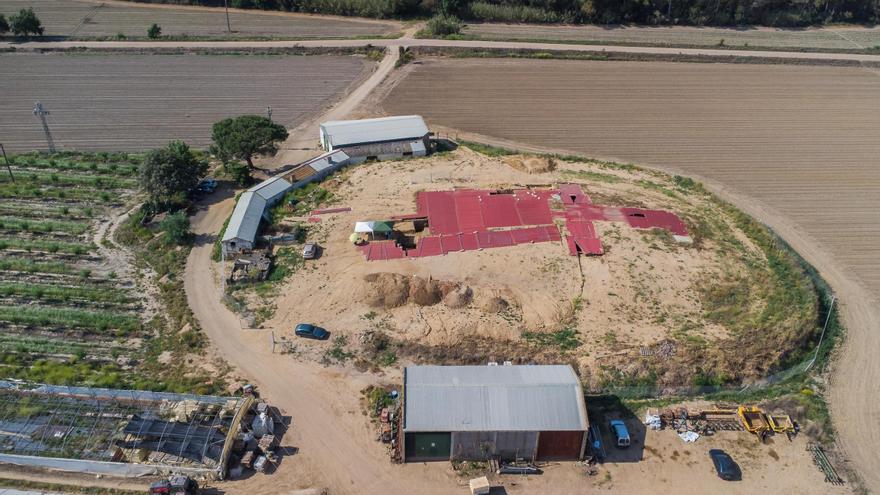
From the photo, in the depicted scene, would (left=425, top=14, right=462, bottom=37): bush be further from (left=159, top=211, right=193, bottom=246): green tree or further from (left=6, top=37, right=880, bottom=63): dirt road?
(left=159, top=211, right=193, bottom=246): green tree

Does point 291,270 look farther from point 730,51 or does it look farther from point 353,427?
point 730,51

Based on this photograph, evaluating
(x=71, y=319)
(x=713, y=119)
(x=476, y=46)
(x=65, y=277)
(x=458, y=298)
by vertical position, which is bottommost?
(x=71, y=319)

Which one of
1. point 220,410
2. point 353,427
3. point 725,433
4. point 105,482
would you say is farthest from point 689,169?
point 105,482

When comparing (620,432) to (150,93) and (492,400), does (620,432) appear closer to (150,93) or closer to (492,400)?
(492,400)

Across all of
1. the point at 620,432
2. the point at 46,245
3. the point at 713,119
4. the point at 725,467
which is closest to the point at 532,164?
the point at 713,119

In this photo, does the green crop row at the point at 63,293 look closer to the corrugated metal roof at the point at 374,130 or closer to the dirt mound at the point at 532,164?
the corrugated metal roof at the point at 374,130

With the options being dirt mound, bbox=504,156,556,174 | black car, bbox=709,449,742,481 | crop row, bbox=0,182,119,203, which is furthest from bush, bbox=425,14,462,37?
black car, bbox=709,449,742,481
